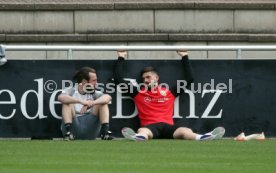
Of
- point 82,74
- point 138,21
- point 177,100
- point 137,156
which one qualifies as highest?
point 138,21

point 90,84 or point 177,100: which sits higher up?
point 90,84

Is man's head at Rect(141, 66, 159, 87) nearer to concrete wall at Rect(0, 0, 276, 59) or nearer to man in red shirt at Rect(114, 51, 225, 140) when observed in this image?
man in red shirt at Rect(114, 51, 225, 140)

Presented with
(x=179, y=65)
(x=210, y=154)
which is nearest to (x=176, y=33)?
(x=179, y=65)

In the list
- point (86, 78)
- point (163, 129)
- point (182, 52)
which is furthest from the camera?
point (182, 52)

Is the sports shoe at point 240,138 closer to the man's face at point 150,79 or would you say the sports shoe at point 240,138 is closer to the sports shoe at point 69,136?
the man's face at point 150,79

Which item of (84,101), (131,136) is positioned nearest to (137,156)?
(131,136)

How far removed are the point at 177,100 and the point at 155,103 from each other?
533 millimetres

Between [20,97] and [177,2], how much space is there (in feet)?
18.8

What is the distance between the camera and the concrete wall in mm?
23469

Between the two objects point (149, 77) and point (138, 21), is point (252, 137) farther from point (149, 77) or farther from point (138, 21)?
point (138, 21)

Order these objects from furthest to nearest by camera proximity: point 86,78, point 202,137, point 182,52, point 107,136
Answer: point 182,52 → point 86,78 → point 107,136 → point 202,137

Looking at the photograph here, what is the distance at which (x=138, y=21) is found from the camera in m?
23.6

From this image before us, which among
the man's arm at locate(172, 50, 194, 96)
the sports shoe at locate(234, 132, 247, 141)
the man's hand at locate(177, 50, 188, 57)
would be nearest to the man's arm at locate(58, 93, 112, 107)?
the man's arm at locate(172, 50, 194, 96)

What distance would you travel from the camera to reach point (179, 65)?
19.3 metres
